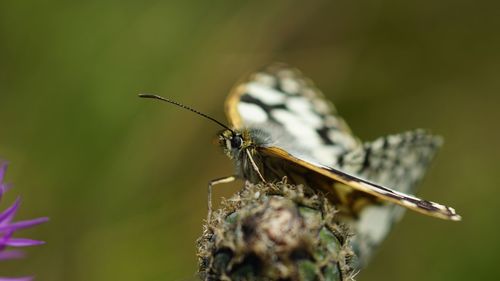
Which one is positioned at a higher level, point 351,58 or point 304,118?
point 351,58

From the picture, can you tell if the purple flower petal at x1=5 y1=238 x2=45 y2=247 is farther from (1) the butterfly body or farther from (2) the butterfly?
(1) the butterfly body

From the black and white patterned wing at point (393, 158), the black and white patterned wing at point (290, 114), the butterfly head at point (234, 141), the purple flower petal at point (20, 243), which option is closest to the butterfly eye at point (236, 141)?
the butterfly head at point (234, 141)

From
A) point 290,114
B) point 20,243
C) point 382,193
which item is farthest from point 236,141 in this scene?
point 20,243

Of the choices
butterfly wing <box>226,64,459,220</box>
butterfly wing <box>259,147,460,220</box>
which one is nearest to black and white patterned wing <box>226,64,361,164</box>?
butterfly wing <box>226,64,459,220</box>

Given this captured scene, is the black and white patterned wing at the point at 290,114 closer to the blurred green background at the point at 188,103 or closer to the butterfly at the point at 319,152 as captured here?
the butterfly at the point at 319,152

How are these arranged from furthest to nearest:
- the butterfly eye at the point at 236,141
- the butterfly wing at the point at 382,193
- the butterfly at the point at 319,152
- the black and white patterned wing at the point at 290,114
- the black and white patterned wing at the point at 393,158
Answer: the black and white patterned wing at the point at 290,114 < the black and white patterned wing at the point at 393,158 < the butterfly eye at the point at 236,141 < the butterfly at the point at 319,152 < the butterfly wing at the point at 382,193

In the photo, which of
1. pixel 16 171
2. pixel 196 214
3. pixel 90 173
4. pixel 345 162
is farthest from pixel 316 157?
pixel 16 171

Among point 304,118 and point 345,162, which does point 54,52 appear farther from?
point 345,162
